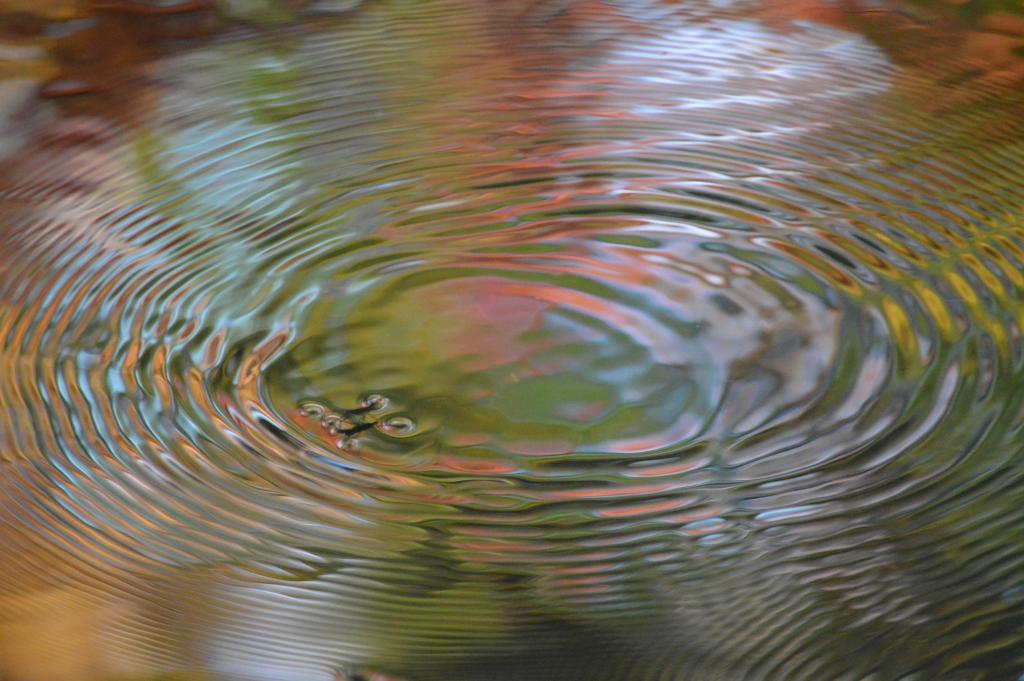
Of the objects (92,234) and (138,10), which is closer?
(92,234)

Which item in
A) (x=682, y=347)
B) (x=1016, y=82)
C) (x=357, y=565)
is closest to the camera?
(x=357, y=565)

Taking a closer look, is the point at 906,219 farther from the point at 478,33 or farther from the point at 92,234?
the point at 92,234

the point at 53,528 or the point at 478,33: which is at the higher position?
the point at 478,33

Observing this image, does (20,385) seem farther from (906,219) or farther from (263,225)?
(906,219)

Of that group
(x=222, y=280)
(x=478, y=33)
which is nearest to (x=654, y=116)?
(x=478, y=33)

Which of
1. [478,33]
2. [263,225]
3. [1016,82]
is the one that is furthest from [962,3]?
[263,225]

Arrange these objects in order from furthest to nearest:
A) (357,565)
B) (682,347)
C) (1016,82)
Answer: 1. (1016,82)
2. (682,347)
3. (357,565)
